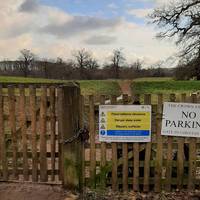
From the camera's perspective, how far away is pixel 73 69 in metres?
74.3

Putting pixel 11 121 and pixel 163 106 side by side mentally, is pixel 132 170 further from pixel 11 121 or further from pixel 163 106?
pixel 11 121

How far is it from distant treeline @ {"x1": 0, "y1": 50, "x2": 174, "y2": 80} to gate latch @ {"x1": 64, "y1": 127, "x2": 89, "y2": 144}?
58138 mm

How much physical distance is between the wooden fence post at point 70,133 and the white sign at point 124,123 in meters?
0.40

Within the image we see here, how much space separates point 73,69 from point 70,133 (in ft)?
225

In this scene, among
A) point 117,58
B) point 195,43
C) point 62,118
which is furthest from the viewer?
point 117,58

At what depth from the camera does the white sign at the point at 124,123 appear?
616 centimetres

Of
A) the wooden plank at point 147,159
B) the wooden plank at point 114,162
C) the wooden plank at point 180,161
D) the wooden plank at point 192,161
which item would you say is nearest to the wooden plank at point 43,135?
the wooden plank at point 114,162

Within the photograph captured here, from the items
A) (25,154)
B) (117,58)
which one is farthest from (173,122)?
(117,58)

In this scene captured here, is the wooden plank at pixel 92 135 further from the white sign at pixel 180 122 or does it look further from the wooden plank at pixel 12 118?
the wooden plank at pixel 12 118

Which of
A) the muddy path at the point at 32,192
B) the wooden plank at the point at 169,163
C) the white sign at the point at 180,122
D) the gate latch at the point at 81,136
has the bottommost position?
the muddy path at the point at 32,192

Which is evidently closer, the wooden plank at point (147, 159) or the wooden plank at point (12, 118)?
the wooden plank at point (147, 159)

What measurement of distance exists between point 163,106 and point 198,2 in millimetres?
39793

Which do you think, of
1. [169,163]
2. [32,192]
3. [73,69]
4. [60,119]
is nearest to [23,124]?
[60,119]

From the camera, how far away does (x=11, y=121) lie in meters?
6.34
